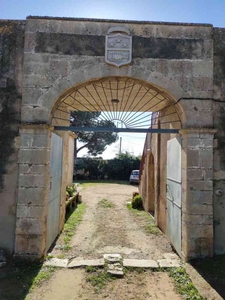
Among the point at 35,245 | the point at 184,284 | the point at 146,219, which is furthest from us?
the point at 146,219

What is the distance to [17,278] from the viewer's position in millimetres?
3338

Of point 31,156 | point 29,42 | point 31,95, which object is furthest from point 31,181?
point 29,42

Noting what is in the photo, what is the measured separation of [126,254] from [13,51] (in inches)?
177

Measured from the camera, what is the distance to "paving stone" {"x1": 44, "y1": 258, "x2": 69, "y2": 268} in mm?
3796

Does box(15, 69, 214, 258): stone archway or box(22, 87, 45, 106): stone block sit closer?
box(15, 69, 214, 258): stone archway

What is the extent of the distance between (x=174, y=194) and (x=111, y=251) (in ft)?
5.82

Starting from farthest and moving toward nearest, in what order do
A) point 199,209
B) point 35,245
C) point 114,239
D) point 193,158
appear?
point 114,239 → point 193,158 → point 199,209 → point 35,245

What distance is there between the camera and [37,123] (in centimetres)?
396

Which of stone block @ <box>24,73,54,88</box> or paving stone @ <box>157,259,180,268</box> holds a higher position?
stone block @ <box>24,73,54,88</box>

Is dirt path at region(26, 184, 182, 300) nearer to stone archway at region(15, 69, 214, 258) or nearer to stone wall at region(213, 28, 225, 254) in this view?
stone archway at region(15, 69, 214, 258)

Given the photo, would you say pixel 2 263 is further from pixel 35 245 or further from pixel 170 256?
pixel 170 256

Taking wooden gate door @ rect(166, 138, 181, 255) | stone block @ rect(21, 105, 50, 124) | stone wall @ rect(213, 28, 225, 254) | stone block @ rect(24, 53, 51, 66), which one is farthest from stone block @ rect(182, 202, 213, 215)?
stone block @ rect(24, 53, 51, 66)

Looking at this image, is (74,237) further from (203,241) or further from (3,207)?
(203,241)

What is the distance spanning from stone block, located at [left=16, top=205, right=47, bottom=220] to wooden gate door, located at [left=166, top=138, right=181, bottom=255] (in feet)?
8.54
